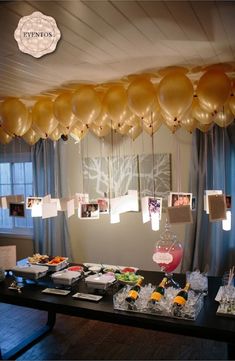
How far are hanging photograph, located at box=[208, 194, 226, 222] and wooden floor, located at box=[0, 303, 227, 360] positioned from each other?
1.22 m

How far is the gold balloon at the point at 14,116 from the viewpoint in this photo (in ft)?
7.68

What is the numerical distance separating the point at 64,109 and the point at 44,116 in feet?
0.90

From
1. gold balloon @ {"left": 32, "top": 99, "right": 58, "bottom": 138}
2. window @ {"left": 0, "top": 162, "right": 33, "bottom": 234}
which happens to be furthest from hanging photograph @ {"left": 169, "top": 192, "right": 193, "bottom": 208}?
window @ {"left": 0, "top": 162, "right": 33, "bottom": 234}

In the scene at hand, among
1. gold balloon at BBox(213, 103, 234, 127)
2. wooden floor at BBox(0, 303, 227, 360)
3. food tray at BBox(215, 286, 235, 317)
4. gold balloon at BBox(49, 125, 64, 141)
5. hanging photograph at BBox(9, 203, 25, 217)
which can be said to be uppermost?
gold balloon at BBox(213, 103, 234, 127)

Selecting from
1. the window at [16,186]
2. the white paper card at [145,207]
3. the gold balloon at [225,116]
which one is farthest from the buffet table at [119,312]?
the window at [16,186]

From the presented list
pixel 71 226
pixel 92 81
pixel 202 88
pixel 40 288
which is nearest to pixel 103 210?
pixel 40 288

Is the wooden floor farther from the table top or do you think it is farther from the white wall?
the white wall

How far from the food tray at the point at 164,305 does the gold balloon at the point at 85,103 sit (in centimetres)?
118

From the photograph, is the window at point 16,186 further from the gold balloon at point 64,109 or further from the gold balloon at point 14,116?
the gold balloon at point 64,109

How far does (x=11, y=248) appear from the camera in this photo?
2.56 meters

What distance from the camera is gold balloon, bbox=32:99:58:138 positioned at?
2449mm

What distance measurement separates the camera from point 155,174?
374 centimetres

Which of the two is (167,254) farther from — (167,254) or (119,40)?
(119,40)

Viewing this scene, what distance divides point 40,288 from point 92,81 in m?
1.48
